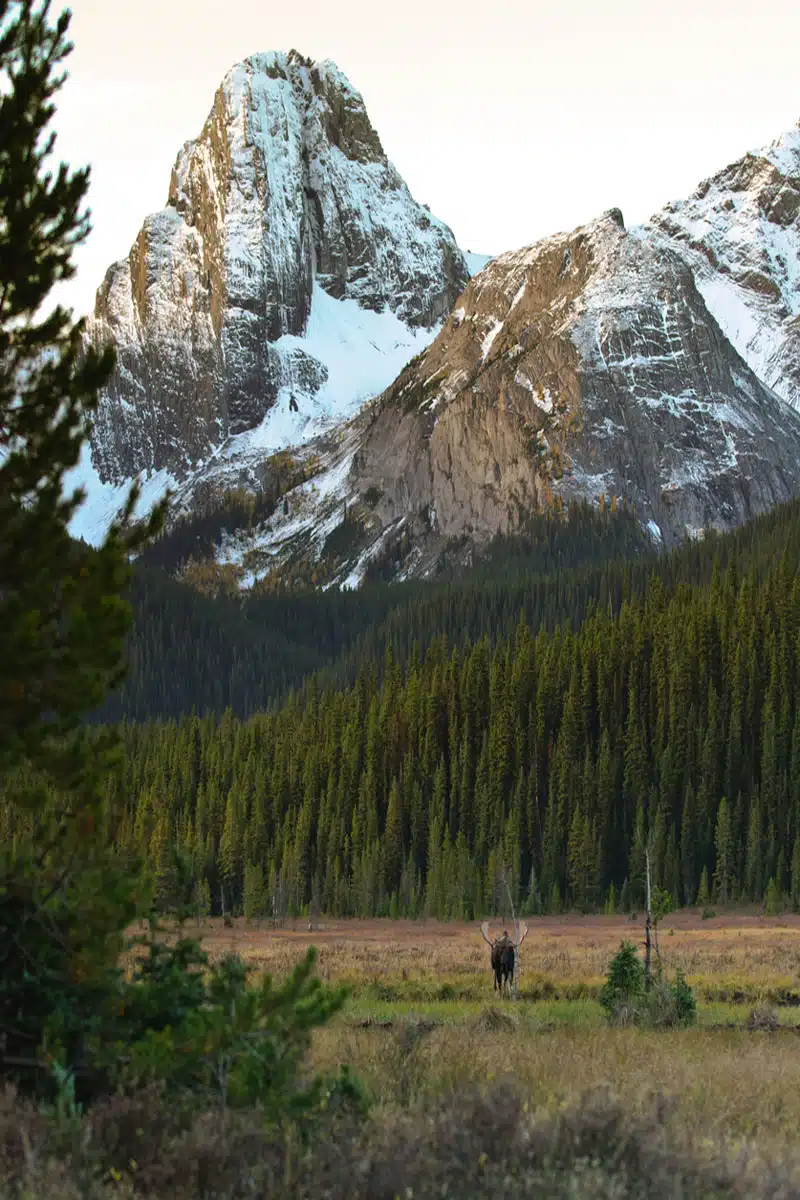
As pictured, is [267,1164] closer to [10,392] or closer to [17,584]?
[17,584]

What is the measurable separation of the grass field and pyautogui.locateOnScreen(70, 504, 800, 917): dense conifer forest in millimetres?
35410

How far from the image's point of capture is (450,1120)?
369 inches

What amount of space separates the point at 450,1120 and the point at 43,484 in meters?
5.97

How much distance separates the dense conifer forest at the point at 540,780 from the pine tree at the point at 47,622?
69145 mm

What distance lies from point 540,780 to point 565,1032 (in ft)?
272

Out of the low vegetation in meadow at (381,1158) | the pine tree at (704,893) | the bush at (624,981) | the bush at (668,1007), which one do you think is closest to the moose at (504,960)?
the bush at (624,981)

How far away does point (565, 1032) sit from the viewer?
19984mm

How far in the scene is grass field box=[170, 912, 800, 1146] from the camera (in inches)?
503

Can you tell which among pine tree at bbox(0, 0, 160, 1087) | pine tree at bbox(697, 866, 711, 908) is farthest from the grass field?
Result: pine tree at bbox(697, 866, 711, 908)

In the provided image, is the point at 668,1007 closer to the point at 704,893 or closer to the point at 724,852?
the point at 704,893

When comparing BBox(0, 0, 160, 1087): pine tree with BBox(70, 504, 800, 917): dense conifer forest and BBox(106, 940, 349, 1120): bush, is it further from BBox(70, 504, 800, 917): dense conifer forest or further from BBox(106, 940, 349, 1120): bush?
BBox(70, 504, 800, 917): dense conifer forest

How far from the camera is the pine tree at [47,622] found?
10680mm

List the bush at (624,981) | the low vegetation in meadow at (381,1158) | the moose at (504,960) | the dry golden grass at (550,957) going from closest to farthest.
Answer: the low vegetation in meadow at (381,1158), the bush at (624,981), the moose at (504,960), the dry golden grass at (550,957)

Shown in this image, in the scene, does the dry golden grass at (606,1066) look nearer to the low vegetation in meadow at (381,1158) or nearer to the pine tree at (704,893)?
the low vegetation in meadow at (381,1158)
